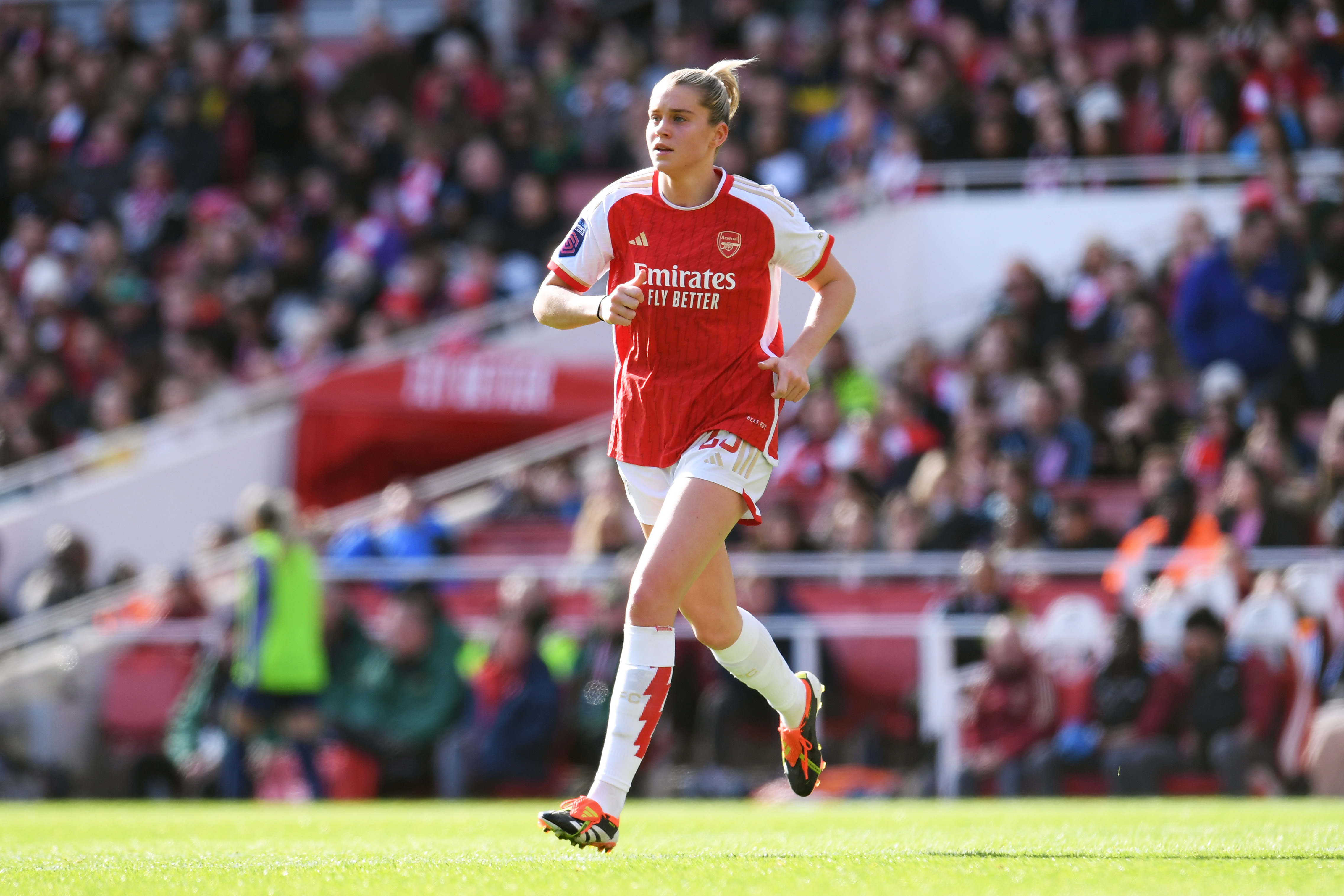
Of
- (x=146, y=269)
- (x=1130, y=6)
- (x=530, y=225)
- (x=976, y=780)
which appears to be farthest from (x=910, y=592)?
(x=146, y=269)

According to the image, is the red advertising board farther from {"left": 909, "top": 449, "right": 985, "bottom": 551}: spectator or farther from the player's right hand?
the player's right hand

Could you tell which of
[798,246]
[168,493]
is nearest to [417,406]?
[168,493]

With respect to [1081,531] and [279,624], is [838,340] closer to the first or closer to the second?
[1081,531]

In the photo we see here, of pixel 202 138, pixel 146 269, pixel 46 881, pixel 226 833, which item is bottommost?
pixel 226 833

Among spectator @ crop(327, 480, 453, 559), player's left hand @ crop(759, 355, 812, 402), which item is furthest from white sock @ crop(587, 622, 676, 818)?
spectator @ crop(327, 480, 453, 559)

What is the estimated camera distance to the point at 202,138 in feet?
64.5

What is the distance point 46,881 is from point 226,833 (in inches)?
94.3

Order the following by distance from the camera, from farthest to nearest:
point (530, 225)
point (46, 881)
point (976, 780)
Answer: point (530, 225)
point (976, 780)
point (46, 881)

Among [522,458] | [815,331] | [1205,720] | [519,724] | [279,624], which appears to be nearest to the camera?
[815,331]

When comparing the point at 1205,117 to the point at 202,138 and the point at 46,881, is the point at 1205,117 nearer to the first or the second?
the point at 202,138

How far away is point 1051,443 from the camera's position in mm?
12938

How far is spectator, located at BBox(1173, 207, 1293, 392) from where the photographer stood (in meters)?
13.2

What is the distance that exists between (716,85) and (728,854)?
2.32m

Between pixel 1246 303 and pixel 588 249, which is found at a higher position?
pixel 588 249
